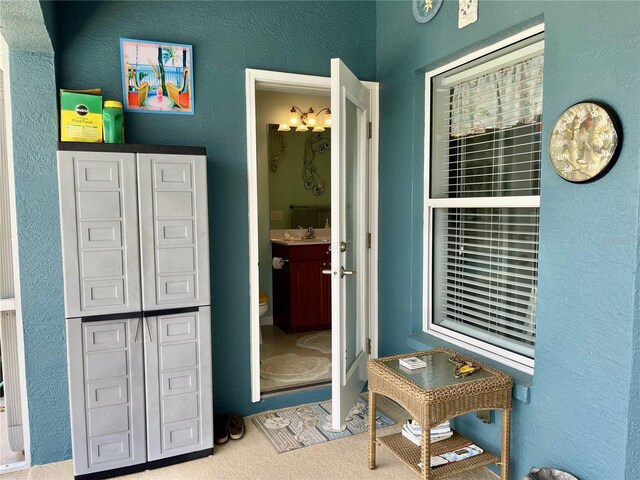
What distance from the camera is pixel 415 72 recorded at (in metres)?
2.70

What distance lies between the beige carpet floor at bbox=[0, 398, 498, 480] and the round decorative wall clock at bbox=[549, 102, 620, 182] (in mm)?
1480

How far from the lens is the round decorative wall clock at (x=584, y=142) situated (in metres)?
1.62

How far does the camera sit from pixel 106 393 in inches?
87.0

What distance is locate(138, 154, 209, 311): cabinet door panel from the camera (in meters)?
2.21

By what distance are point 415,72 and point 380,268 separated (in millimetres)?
1242

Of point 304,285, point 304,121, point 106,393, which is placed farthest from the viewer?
point 304,121

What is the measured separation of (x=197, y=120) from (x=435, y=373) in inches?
72.1

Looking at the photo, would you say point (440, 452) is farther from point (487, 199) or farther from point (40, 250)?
point (40, 250)

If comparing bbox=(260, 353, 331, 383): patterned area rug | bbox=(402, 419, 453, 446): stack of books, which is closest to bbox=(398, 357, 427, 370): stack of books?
bbox=(402, 419, 453, 446): stack of books

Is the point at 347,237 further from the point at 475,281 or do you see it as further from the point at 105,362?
the point at 105,362

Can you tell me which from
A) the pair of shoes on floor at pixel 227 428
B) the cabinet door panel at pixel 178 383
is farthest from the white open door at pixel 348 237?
the cabinet door panel at pixel 178 383

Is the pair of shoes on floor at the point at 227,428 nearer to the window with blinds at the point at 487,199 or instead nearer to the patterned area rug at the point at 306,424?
the patterned area rug at the point at 306,424

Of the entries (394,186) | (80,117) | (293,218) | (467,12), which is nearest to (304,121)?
(293,218)

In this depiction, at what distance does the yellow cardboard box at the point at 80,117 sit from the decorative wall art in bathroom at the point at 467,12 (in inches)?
71.9
